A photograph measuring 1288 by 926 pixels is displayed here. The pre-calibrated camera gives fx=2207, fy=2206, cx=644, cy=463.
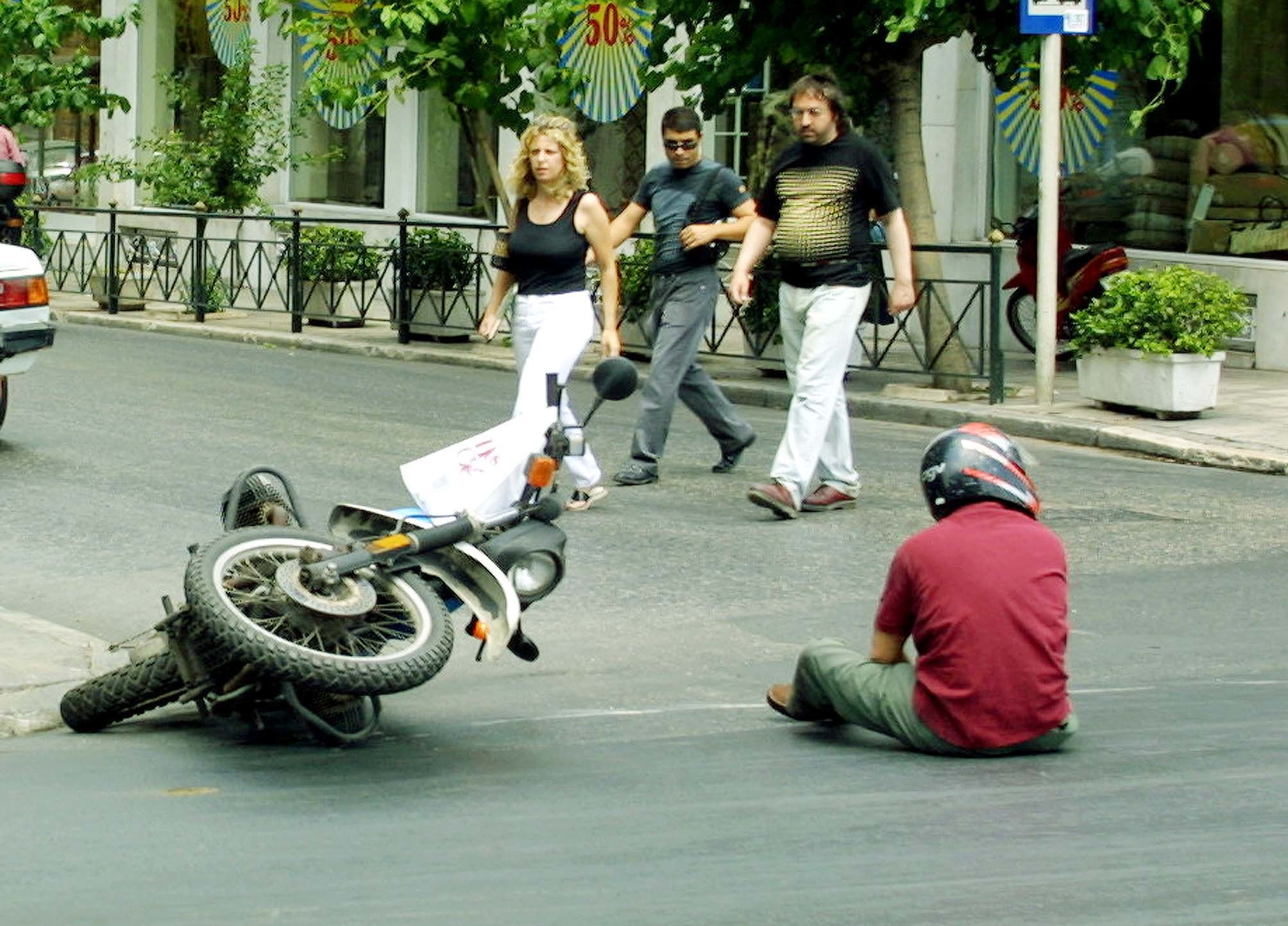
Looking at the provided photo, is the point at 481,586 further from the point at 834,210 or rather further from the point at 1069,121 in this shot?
the point at 1069,121

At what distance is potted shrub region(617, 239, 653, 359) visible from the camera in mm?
17359

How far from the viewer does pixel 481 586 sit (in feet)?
19.3

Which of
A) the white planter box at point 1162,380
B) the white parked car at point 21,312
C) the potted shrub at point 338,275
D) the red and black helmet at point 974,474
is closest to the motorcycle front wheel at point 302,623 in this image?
the red and black helmet at point 974,474

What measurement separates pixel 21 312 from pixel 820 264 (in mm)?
4400

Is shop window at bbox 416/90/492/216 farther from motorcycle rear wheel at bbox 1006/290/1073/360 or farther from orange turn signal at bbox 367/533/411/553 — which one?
orange turn signal at bbox 367/533/411/553

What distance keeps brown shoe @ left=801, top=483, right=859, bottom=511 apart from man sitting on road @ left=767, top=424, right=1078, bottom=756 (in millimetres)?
4307

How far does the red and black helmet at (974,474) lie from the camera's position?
5930mm

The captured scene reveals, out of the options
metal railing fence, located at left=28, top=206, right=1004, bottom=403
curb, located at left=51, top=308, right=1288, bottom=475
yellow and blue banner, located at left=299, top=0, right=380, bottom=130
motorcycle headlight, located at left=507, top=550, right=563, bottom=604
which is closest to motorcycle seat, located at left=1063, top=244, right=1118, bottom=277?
metal railing fence, located at left=28, top=206, right=1004, bottom=403

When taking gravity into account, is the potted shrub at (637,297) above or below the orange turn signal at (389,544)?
above

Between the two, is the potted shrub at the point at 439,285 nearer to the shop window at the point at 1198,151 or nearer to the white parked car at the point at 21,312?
the shop window at the point at 1198,151

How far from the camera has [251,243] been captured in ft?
71.4

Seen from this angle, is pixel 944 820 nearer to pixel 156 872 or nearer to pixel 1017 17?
pixel 156 872

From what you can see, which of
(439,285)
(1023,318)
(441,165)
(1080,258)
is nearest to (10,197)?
(439,285)

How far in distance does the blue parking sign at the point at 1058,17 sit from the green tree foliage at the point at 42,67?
12108mm
